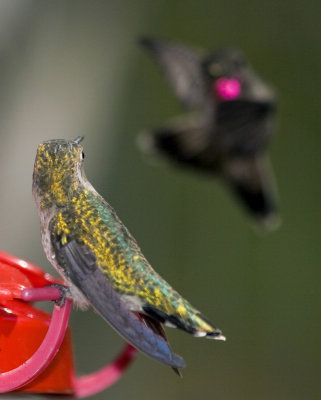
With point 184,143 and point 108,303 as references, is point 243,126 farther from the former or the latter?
point 108,303

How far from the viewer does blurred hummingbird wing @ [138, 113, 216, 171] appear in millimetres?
3477

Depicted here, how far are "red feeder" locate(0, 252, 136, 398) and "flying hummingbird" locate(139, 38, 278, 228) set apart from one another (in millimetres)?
1817

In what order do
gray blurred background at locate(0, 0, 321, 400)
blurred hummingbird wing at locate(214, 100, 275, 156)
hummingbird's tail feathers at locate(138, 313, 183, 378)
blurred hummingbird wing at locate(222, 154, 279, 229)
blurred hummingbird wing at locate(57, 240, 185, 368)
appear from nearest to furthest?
blurred hummingbird wing at locate(57, 240, 185, 368) → hummingbird's tail feathers at locate(138, 313, 183, 378) → blurred hummingbird wing at locate(214, 100, 275, 156) → blurred hummingbird wing at locate(222, 154, 279, 229) → gray blurred background at locate(0, 0, 321, 400)

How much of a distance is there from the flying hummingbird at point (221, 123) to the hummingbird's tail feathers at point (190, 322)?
2.02 m

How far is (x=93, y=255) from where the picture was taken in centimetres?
131

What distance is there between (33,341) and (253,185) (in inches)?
94.4

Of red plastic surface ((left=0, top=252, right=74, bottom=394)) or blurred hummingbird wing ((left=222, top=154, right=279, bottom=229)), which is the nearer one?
red plastic surface ((left=0, top=252, right=74, bottom=394))

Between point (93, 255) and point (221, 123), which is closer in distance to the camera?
point (93, 255)

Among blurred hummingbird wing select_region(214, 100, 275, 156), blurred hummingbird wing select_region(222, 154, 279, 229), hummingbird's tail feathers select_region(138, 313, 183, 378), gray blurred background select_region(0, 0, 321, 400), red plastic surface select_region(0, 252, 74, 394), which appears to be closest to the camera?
hummingbird's tail feathers select_region(138, 313, 183, 378)

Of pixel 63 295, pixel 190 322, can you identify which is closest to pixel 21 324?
pixel 63 295

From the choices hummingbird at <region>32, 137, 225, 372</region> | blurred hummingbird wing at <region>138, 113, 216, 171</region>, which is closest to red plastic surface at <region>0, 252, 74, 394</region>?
hummingbird at <region>32, 137, 225, 372</region>

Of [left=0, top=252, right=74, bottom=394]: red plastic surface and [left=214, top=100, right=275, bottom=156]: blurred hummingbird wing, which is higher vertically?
[left=214, top=100, right=275, bottom=156]: blurred hummingbird wing

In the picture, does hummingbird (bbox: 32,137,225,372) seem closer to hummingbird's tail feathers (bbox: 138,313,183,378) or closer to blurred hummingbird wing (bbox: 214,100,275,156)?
hummingbird's tail feathers (bbox: 138,313,183,378)

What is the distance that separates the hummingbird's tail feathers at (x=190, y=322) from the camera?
3.97 feet
